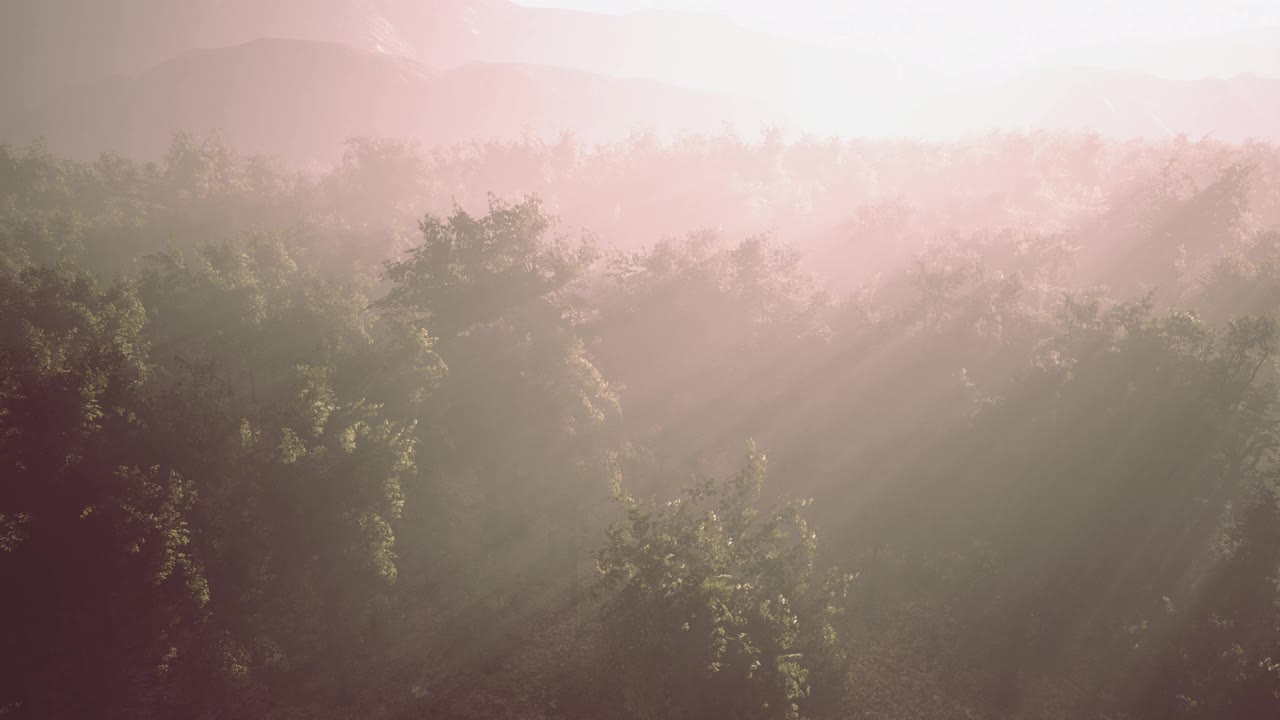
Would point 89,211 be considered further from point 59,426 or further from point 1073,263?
point 1073,263

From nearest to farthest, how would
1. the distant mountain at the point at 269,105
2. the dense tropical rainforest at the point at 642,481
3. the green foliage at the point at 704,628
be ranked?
the green foliage at the point at 704,628 < the dense tropical rainforest at the point at 642,481 < the distant mountain at the point at 269,105

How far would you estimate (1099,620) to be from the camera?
28.9m

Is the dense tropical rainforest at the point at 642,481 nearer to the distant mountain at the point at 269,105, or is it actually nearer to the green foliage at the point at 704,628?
the green foliage at the point at 704,628

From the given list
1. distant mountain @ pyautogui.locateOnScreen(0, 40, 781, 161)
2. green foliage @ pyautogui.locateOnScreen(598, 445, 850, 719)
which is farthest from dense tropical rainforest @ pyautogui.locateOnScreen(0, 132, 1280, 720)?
distant mountain @ pyautogui.locateOnScreen(0, 40, 781, 161)

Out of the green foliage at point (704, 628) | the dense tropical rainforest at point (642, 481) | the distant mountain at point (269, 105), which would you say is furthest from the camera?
the distant mountain at point (269, 105)

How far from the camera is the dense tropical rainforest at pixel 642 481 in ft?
73.3

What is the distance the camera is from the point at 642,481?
40.8 meters

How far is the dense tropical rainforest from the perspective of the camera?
73.3 ft

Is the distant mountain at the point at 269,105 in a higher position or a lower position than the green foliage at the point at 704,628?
higher

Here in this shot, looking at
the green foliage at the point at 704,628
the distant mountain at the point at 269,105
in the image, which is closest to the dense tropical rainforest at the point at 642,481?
the green foliage at the point at 704,628

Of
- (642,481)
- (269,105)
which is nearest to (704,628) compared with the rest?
(642,481)

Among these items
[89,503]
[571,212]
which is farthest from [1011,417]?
[571,212]

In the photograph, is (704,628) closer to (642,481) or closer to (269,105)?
(642,481)

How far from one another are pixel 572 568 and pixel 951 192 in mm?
85921
